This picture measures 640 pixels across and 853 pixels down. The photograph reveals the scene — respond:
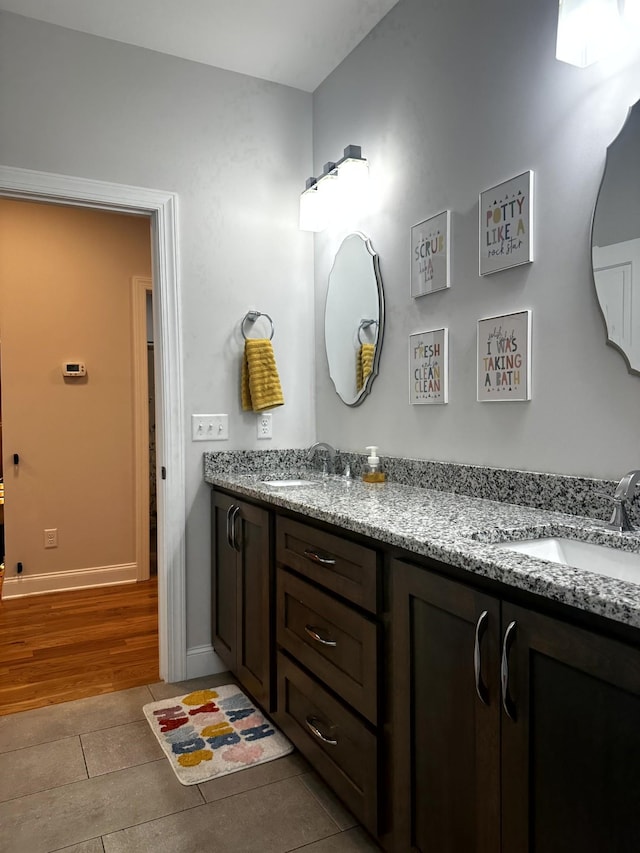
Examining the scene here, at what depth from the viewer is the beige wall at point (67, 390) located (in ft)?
12.7

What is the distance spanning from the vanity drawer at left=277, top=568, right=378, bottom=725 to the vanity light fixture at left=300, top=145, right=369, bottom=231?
5.22 ft

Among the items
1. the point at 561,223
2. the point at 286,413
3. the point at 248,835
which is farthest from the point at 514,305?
the point at 248,835

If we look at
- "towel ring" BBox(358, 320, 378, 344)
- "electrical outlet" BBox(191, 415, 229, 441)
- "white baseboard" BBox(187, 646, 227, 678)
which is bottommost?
"white baseboard" BBox(187, 646, 227, 678)

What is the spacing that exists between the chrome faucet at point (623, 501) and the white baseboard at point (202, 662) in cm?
191

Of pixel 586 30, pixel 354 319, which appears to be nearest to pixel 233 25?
pixel 354 319

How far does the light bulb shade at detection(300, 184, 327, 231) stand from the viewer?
2.75m

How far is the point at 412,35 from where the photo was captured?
2.25 m

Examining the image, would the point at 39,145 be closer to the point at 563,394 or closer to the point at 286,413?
the point at 286,413

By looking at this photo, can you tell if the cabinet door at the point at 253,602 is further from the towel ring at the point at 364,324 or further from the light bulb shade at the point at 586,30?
the light bulb shade at the point at 586,30

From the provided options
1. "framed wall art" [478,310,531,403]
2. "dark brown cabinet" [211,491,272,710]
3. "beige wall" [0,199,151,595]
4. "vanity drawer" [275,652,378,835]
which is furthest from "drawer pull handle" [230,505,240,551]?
"beige wall" [0,199,151,595]

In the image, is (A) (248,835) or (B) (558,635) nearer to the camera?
(B) (558,635)

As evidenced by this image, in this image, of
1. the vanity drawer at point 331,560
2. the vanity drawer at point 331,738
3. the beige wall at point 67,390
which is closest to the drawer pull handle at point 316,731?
the vanity drawer at point 331,738

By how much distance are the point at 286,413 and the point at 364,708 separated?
1.64 metres

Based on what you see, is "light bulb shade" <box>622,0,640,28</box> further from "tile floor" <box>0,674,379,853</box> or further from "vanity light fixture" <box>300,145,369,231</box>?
"tile floor" <box>0,674,379,853</box>
